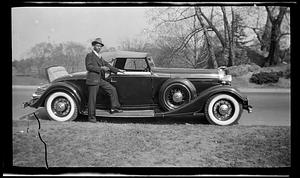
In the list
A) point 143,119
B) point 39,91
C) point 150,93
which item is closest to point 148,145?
point 143,119

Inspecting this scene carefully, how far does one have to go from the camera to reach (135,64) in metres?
3.71

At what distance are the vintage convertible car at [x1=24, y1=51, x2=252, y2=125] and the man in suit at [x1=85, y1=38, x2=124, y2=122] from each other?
5 centimetres

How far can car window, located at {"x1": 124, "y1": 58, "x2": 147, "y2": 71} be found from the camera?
369cm

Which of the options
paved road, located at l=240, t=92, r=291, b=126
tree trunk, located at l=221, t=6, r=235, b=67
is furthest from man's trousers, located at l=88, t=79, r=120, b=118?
paved road, located at l=240, t=92, r=291, b=126

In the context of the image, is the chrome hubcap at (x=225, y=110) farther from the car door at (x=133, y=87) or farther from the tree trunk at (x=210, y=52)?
the car door at (x=133, y=87)

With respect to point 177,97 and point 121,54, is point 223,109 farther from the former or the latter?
point 121,54

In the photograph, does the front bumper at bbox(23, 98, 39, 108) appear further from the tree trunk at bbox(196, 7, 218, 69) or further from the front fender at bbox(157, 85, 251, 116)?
the tree trunk at bbox(196, 7, 218, 69)

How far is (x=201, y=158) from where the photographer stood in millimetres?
3336

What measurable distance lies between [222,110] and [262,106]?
50 centimetres

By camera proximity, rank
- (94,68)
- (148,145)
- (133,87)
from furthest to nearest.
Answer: (133,87) < (94,68) < (148,145)

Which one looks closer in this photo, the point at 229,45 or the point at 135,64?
the point at 229,45

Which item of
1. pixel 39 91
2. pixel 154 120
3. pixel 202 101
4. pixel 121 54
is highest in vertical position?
pixel 121 54
